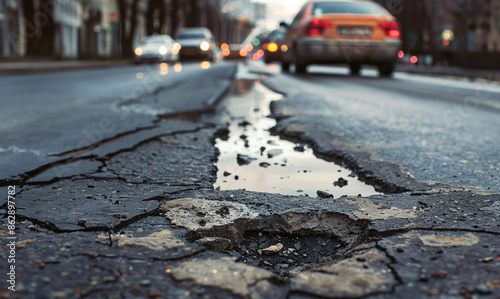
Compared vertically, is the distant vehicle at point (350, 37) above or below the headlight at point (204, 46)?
above

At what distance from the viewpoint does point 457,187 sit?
3096 millimetres

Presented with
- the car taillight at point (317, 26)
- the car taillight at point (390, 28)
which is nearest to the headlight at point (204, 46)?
the car taillight at point (317, 26)

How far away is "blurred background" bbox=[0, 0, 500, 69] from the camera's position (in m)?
23.0

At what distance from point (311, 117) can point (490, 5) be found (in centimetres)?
A: 3506

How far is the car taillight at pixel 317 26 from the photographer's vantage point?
11.6 metres

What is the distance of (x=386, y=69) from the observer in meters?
12.7

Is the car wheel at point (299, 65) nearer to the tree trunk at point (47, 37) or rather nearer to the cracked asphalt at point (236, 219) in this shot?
the cracked asphalt at point (236, 219)

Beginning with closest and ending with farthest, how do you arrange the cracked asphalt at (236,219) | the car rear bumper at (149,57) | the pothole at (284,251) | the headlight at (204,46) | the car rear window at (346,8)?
the cracked asphalt at (236,219), the pothole at (284,251), the car rear window at (346,8), the car rear bumper at (149,57), the headlight at (204,46)

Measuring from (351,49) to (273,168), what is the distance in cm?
825

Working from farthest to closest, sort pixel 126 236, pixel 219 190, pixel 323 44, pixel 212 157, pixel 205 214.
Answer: pixel 323 44 → pixel 212 157 → pixel 219 190 → pixel 205 214 → pixel 126 236

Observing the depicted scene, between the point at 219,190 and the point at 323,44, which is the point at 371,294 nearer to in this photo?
the point at 219,190

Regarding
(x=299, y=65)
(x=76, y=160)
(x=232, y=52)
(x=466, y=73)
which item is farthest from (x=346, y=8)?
(x=232, y=52)

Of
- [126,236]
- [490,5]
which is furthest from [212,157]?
[490,5]

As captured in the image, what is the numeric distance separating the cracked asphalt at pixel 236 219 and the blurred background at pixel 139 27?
61.8 feet
